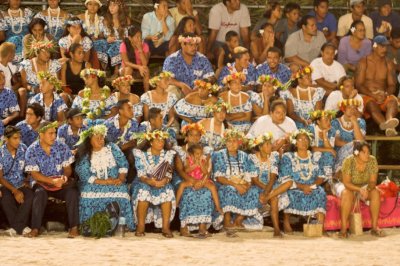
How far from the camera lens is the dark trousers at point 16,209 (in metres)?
10.9

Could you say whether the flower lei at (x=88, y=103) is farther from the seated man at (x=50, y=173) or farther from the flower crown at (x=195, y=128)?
the flower crown at (x=195, y=128)

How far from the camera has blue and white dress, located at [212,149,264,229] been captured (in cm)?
1123

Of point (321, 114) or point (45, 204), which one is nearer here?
point (45, 204)

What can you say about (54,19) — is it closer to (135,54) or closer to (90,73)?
(135,54)

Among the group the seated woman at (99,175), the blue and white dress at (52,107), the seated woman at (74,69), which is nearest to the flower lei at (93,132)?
the seated woman at (99,175)

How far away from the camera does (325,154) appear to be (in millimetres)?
11695

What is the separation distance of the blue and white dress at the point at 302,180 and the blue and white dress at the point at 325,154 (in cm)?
15

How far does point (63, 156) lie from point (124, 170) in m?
0.66

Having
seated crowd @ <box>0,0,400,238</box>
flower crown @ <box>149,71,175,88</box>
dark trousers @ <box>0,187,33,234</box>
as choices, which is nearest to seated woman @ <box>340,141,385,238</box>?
seated crowd @ <box>0,0,400,238</box>

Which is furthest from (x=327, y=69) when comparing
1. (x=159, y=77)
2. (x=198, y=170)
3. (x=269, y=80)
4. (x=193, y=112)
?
(x=198, y=170)

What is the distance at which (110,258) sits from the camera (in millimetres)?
9594

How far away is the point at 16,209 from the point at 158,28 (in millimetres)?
4054

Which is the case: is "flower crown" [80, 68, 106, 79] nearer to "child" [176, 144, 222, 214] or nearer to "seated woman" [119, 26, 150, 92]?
"seated woman" [119, 26, 150, 92]

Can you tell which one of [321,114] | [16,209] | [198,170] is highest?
[321,114]
